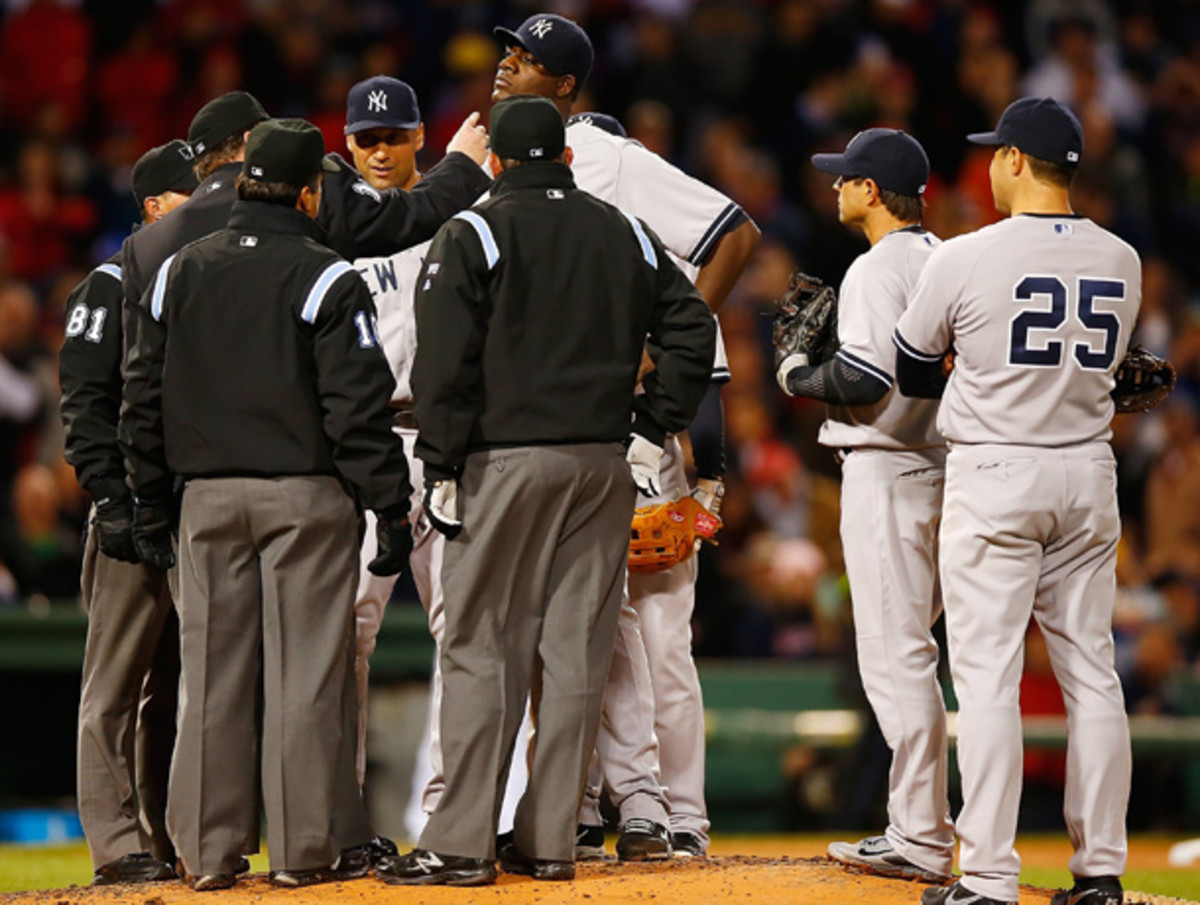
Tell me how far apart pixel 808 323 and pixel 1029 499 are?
43.9 inches

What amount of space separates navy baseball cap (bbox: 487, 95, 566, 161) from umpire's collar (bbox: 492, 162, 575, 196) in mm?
30

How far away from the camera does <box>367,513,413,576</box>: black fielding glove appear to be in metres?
5.48

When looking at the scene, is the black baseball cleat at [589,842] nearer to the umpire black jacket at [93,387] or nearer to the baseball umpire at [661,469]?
the baseball umpire at [661,469]

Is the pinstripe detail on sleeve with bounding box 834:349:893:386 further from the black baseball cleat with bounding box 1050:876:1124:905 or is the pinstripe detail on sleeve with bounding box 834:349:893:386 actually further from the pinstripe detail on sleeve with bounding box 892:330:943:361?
the black baseball cleat with bounding box 1050:876:1124:905

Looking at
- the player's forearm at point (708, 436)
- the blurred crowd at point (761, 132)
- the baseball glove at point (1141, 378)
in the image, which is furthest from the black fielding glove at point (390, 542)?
the blurred crowd at point (761, 132)

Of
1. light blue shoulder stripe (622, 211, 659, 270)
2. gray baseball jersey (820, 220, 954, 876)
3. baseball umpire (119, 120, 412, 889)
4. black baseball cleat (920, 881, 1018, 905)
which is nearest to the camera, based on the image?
black baseball cleat (920, 881, 1018, 905)

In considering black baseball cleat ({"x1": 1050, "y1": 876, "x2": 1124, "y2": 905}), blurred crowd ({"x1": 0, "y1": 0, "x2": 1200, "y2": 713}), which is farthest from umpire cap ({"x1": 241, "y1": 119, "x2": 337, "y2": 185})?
blurred crowd ({"x1": 0, "y1": 0, "x2": 1200, "y2": 713})

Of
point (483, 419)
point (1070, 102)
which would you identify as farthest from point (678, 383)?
point (1070, 102)

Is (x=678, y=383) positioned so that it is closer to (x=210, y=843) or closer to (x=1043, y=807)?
(x=210, y=843)

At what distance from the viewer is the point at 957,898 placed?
204 inches

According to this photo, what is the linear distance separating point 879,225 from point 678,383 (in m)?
0.99

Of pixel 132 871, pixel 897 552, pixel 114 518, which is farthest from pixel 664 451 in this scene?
pixel 132 871

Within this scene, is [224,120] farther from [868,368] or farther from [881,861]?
[881,861]

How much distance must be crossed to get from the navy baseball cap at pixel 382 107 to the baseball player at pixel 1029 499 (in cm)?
209
